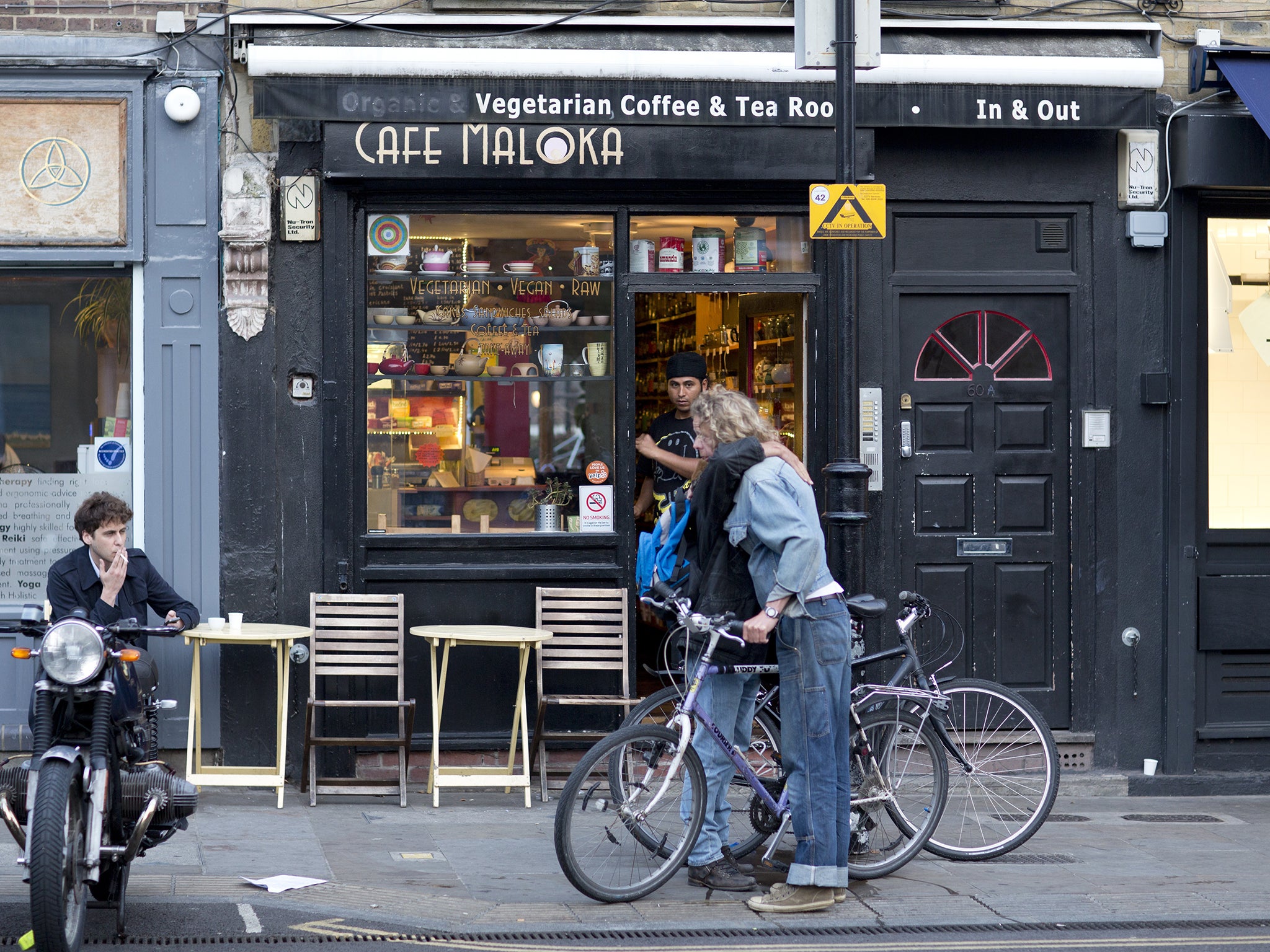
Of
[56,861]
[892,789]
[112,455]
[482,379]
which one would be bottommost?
[892,789]

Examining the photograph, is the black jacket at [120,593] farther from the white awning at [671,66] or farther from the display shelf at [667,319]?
the display shelf at [667,319]

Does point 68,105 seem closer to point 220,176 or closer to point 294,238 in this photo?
point 220,176

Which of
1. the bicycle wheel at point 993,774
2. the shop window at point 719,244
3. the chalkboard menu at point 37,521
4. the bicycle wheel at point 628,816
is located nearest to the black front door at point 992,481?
the shop window at point 719,244

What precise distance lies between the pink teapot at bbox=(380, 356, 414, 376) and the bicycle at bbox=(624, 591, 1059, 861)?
9.11ft

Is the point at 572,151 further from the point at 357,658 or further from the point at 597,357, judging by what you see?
the point at 357,658

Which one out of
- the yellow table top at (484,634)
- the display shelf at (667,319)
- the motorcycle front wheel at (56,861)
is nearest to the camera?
the motorcycle front wheel at (56,861)

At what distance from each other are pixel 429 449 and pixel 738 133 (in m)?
2.51

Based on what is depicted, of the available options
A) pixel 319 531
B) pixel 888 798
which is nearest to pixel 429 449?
pixel 319 531

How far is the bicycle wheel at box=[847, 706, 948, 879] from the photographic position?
6.47 metres

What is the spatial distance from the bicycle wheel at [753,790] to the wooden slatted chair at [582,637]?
5.49 feet

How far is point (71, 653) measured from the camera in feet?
17.2

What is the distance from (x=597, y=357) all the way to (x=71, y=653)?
166 inches

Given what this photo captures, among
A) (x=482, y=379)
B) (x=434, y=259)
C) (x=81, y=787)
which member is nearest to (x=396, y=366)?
(x=482, y=379)

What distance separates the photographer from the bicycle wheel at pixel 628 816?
19.3ft
